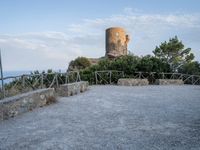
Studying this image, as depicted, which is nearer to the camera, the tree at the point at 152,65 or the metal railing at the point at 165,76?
the tree at the point at 152,65

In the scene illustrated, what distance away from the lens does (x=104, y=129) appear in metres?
4.93

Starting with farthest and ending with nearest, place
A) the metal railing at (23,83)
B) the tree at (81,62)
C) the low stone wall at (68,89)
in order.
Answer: the tree at (81,62), the low stone wall at (68,89), the metal railing at (23,83)

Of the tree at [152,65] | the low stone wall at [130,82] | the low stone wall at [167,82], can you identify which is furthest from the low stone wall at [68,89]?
the tree at [152,65]

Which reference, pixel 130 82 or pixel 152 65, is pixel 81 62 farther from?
pixel 130 82

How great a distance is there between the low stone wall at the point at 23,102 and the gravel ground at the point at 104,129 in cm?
21

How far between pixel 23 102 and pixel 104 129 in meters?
2.74

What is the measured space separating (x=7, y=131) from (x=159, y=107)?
4262 millimetres

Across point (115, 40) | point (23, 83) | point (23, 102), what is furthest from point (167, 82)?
point (115, 40)

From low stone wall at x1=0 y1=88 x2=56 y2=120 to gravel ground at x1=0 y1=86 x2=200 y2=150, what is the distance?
0.69 ft

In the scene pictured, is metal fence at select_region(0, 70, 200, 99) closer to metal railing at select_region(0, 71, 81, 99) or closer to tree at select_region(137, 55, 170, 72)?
metal railing at select_region(0, 71, 81, 99)

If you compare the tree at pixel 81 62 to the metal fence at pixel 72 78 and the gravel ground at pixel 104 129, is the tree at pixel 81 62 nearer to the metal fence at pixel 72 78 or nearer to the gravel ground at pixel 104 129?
the metal fence at pixel 72 78

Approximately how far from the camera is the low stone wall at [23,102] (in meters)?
5.95

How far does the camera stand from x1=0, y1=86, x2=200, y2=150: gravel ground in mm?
4020

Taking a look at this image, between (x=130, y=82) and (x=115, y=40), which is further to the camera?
(x=115, y=40)
